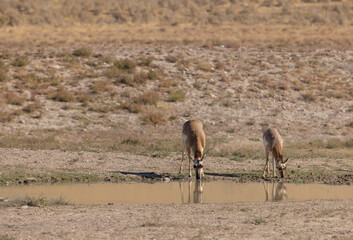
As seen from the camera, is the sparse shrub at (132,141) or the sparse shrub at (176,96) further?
the sparse shrub at (176,96)

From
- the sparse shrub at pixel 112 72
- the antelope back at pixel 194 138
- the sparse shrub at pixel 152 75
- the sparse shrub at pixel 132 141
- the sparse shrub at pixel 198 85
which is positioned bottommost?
the sparse shrub at pixel 132 141

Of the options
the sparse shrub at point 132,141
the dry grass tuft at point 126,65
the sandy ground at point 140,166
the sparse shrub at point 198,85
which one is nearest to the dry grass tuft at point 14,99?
the dry grass tuft at point 126,65

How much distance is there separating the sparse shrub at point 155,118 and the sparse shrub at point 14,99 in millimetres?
5917

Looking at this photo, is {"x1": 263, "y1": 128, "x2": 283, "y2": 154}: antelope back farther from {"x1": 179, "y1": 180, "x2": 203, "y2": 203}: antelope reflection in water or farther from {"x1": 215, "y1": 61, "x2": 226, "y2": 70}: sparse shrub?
{"x1": 215, "y1": 61, "x2": 226, "y2": 70}: sparse shrub

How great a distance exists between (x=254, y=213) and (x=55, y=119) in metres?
16.3

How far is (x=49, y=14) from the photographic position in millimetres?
57438

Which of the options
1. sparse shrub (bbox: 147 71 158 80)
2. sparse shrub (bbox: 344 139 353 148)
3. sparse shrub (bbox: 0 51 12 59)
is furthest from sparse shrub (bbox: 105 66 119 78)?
sparse shrub (bbox: 344 139 353 148)

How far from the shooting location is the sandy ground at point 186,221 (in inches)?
503

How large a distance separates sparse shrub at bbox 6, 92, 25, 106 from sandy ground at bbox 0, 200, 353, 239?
15.9m

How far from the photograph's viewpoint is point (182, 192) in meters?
18.1

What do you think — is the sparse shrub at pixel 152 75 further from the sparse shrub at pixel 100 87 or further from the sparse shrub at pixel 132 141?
the sparse shrub at pixel 132 141

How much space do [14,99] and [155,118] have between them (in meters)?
6.80

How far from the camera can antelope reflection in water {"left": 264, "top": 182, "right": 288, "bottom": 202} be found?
1745 centimetres

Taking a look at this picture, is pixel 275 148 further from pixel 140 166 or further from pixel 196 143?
pixel 140 166
